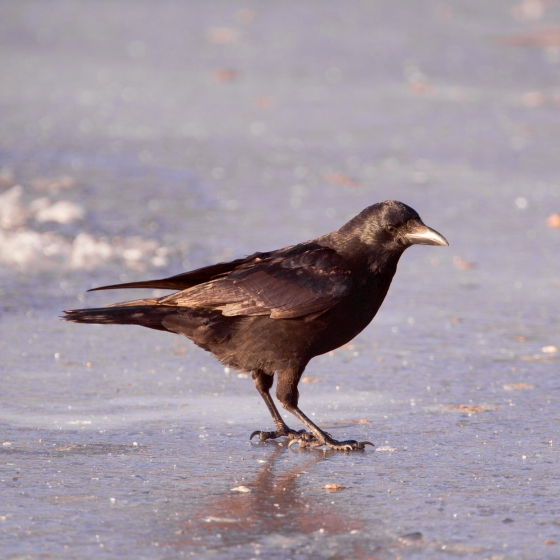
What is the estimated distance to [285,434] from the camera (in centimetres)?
493

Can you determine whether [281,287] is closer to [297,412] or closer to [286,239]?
[297,412]

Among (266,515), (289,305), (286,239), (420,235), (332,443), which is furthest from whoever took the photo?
(286,239)

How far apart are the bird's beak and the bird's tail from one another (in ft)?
3.64

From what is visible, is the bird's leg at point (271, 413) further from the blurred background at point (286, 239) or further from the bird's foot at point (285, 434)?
the blurred background at point (286, 239)

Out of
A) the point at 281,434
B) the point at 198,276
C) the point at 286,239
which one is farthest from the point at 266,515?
the point at 286,239

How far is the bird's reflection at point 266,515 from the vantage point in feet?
11.9

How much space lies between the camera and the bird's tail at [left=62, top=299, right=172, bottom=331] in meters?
5.00

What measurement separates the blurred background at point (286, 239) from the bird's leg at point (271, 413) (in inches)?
4.9

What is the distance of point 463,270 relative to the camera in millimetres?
7613

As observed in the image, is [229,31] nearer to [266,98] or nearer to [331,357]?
[266,98]

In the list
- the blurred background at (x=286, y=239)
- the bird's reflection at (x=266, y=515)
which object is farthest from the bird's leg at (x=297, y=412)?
the bird's reflection at (x=266, y=515)

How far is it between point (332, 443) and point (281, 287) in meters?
0.73

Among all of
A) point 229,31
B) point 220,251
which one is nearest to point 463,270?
point 220,251

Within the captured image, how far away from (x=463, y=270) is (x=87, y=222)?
2.80 meters
